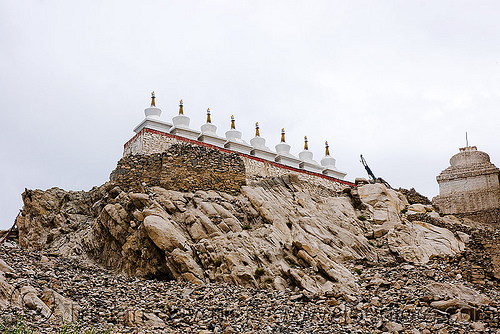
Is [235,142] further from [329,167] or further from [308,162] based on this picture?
[329,167]

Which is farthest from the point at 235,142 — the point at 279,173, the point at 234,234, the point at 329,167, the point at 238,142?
the point at 234,234

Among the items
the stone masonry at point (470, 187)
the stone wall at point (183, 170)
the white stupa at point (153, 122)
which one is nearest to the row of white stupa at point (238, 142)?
the white stupa at point (153, 122)

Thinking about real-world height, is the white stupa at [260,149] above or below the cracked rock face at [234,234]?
above

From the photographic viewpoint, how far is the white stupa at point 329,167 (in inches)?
1394

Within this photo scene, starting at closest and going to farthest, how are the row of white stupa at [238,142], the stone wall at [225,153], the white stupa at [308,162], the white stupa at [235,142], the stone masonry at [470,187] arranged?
the stone wall at [225,153] < the row of white stupa at [238,142] < the white stupa at [235,142] < the white stupa at [308,162] < the stone masonry at [470,187]

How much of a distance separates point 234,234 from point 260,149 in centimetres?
1051

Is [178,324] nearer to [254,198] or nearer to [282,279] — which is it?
[282,279]

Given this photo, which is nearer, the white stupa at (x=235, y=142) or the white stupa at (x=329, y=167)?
the white stupa at (x=235, y=142)

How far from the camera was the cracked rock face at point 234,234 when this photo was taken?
2111 cm

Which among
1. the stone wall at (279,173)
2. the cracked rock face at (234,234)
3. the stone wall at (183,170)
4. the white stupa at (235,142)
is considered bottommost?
the cracked rock face at (234,234)

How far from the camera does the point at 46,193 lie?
91.0 feet

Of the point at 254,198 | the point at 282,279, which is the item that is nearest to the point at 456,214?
the point at 254,198

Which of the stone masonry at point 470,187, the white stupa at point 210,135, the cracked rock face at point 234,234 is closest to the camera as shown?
the cracked rock face at point 234,234

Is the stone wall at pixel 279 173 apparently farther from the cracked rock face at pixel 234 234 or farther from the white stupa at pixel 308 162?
the white stupa at pixel 308 162
